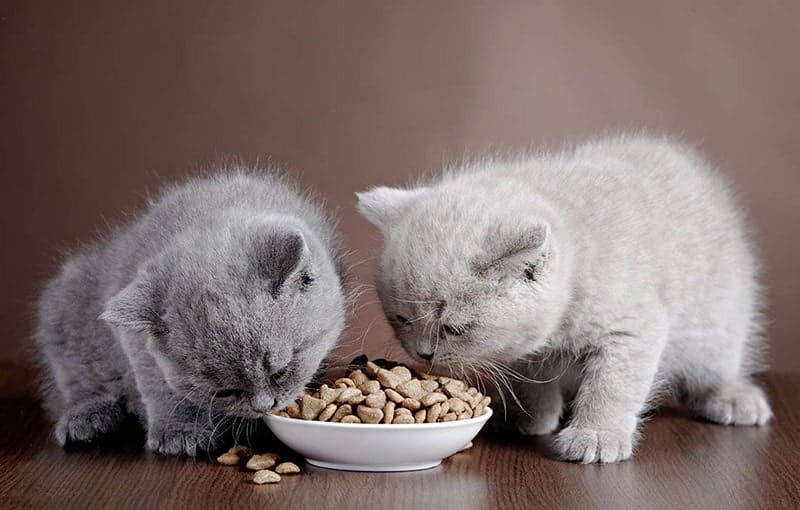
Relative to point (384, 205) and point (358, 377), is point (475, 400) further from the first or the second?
point (384, 205)

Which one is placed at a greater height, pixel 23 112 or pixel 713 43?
pixel 713 43

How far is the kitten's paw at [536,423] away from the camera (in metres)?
2.32

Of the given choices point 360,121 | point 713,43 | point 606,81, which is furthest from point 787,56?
point 360,121

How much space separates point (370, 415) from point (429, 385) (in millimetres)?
171

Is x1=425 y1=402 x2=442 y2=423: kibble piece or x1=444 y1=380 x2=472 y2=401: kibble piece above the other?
x1=444 y1=380 x2=472 y2=401: kibble piece

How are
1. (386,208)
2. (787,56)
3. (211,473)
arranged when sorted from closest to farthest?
(211,473) → (386,208) → (787,56)

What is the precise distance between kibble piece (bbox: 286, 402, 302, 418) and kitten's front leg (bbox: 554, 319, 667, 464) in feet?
1.72

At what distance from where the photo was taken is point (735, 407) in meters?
2.46

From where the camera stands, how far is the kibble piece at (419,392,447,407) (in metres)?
1.92

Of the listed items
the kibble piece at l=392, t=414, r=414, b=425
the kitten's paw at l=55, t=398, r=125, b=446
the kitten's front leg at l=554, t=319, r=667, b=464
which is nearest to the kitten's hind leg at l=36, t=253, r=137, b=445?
the kitten's paw at l=55, t=398, r=125, b=446

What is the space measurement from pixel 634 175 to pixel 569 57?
0.79 meters

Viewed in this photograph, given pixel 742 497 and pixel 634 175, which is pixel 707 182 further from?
pixel 742 497

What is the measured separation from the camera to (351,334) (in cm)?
221

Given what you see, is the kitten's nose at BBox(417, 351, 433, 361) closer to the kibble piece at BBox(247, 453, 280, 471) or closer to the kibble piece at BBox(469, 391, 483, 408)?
the kibble piece at BBox(469, 391, 483, 408)
